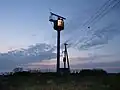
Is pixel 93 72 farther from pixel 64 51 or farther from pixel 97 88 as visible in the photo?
pixel 97 88

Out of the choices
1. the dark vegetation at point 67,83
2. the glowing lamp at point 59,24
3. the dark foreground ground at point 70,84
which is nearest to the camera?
the dark foreground ground at point 70,84

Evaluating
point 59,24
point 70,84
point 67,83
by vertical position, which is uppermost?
point 59,24

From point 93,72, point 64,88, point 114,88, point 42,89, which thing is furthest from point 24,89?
point 93,72

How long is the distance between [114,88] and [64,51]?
41289 millimetres

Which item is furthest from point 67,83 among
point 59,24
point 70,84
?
point 59,24

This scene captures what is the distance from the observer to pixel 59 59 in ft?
214

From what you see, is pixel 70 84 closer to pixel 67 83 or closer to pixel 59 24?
pixel 67 83

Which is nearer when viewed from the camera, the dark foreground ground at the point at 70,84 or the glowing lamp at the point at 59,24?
the dark foreground ground at the point at 70,84

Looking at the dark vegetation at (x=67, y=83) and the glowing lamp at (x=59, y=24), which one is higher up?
the glowing lamp at (x=59, y=24)

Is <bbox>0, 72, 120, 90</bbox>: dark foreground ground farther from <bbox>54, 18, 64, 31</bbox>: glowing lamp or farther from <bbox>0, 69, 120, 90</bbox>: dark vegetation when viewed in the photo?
<bbox>54, 18, 64, 31</bbox>: glowing lamp

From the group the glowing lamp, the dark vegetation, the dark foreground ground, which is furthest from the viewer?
the glowing lamp

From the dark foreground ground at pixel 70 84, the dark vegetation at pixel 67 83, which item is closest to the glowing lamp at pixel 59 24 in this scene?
the dark vegetation at pixel 67 83

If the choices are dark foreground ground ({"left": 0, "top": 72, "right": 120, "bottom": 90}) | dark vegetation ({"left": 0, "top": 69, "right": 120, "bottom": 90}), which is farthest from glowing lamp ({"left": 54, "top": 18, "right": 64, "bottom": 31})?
dark foreground ground ({"left": 0, "top": 72, "right": 120, "bottom": 90})

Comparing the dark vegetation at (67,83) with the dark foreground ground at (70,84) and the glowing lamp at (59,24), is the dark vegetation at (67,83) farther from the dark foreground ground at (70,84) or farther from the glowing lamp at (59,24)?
the glowing lamp at (59,24)
